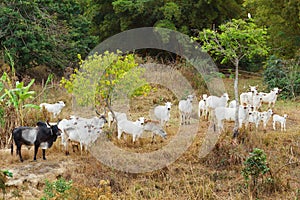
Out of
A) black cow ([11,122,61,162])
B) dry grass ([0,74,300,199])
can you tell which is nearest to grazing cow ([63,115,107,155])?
dry grass ([0,74,300,199])

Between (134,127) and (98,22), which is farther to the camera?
(98,22)

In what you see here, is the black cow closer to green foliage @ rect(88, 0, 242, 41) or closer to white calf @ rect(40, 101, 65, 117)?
white calf @ rect(40, 101, 65, 117)

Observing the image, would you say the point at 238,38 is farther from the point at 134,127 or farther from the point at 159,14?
the point at 159,14

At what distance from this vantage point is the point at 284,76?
604 inches

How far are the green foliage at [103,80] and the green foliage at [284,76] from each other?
7.31 m

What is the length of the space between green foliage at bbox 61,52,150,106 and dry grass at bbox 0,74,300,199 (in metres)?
0.83

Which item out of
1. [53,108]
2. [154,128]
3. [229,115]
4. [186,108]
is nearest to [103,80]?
[154,128]

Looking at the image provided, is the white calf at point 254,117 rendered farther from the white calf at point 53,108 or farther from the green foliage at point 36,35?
the green foliage at point 36,35

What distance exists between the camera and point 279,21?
15266 mm

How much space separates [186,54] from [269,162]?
32.7 feet

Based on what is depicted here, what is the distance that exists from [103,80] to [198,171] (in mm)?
→ 2783

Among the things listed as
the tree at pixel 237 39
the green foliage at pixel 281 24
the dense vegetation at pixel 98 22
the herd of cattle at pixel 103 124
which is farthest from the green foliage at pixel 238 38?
the green foliage at pixel 281 24

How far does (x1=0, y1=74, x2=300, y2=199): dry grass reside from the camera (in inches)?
263

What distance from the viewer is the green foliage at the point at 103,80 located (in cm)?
869
